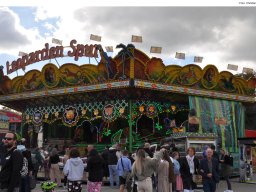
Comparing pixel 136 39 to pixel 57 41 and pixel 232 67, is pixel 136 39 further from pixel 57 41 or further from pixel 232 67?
pixel 232 67

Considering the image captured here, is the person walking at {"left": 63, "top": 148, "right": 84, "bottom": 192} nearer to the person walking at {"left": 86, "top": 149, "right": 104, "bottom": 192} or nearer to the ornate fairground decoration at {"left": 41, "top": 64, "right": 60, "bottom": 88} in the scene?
the person walking at {"left": 86, "top": 149, "right": 104, "bottom": 192}

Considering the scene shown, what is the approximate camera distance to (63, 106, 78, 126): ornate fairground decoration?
75.4ft

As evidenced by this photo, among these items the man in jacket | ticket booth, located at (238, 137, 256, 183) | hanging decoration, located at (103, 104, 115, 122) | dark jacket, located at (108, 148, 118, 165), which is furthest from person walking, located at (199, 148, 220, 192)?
hanging decoration, located at (103, 104, 115, 122)

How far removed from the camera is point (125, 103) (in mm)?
21391

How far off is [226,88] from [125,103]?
20.5 ft

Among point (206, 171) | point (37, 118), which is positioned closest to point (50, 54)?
point (37, 118)

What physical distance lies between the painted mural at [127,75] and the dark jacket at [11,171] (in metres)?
13.4

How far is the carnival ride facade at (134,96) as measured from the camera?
20.5m

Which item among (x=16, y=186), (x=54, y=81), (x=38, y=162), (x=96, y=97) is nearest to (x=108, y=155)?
(x=38, y=162)

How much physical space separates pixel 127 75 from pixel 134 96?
5.39 feet

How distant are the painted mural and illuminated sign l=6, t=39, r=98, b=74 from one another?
50cm

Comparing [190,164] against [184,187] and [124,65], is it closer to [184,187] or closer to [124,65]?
[184,187]

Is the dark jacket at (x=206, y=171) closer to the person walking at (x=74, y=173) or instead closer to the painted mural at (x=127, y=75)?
the person walking at (x=74, y=173)

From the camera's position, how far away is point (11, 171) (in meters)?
6.60
